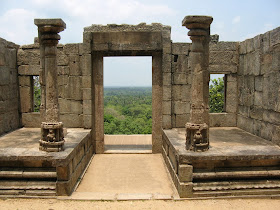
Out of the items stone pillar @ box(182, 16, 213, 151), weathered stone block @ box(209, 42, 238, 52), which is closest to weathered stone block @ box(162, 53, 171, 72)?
weathered stone block @ box(209, 42, 238, 52)

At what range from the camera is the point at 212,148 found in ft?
18.8

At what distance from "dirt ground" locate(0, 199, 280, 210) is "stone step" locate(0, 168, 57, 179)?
0.44 metres

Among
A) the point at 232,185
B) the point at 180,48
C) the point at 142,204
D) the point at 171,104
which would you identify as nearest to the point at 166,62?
the point at 180,48

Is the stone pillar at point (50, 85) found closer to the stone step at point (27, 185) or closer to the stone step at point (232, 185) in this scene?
the stone step at point (27, 185)

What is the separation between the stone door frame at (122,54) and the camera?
786 cm

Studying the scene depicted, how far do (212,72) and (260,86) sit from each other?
172 centimetres

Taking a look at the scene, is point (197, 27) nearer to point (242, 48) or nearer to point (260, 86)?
point (260, 86)

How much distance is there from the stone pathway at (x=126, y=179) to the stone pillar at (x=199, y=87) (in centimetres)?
113

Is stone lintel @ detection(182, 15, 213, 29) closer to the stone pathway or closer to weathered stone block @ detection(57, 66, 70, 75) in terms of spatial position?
the stone pathway

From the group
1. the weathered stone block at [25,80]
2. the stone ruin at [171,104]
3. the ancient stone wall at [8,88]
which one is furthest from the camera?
the weathered stone block at [25,80]

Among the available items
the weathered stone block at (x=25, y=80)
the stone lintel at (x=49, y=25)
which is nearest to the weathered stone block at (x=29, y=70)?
the weathered stone block at (x=25, y=80)

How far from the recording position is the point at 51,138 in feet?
18.0

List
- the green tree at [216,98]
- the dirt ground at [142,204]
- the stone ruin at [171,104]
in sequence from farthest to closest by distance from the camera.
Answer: the green tree at [216,98]
the stone ruin at [171,104]
the dirt ground at [142,204]

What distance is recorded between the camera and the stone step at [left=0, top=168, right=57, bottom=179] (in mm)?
5215
